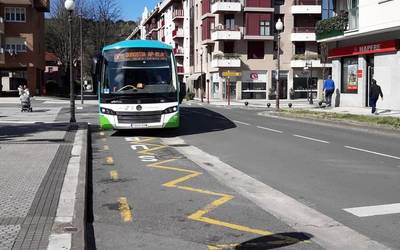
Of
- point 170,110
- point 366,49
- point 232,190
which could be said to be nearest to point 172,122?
point 170,110

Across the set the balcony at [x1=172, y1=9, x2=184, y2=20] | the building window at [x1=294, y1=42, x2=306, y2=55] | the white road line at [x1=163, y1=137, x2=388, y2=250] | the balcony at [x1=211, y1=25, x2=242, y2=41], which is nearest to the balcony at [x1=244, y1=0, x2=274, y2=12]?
the balcony at [x1=211, y1=25, x2=242, y2=41]

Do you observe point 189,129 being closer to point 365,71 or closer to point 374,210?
point 374,210

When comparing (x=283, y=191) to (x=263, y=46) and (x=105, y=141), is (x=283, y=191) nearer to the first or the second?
(x=105, y=141)

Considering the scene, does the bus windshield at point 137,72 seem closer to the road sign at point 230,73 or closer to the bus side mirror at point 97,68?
the bus side mirror at point 97,68

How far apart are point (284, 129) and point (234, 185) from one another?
11693 millimetres

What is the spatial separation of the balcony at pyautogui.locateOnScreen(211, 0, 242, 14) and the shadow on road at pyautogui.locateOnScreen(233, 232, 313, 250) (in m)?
60.4

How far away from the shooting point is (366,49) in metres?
32.4

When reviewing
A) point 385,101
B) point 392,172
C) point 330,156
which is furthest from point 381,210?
point 385,101

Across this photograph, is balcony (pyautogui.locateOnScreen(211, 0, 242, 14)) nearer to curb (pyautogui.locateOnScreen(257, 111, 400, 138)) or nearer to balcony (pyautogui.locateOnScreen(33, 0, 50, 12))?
balcony (pyautogui.locateOnScreen(33, 0, 50, 12))

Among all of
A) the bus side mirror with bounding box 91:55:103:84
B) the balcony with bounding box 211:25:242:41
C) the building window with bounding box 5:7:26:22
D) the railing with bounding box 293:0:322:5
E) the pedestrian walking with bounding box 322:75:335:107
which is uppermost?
the railing with bounding box 293:0:322:5

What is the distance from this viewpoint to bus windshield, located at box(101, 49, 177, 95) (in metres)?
18.1

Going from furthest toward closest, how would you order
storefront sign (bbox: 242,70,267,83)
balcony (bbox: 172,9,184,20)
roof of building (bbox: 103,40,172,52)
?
balcony (bbox: 172,9,184,20)
storefront sign (bbox: 242,70,267,83)
roof of building (bbox: 103,40,172,52)

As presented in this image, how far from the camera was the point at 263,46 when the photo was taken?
222 ft

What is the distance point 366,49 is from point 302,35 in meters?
36.8
